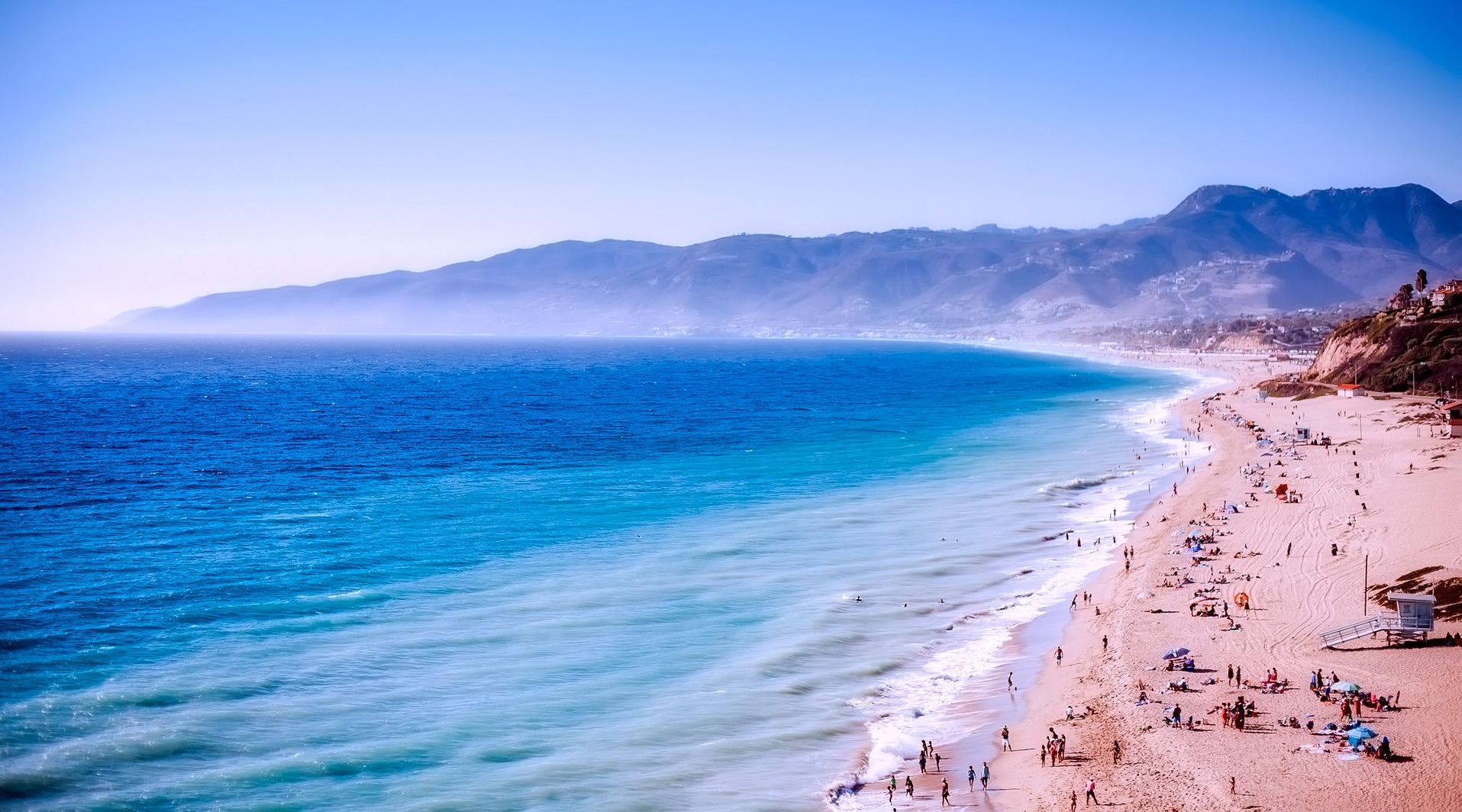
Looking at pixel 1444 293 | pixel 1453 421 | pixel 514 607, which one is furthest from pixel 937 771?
pixel 1444 293

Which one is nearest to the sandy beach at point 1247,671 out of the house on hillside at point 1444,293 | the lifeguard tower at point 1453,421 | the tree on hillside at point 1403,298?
the lifeguard tower at point 1453,421

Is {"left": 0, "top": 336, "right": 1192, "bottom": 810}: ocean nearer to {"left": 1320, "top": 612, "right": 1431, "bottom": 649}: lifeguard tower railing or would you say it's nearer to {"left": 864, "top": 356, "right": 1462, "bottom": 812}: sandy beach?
{"left": 864, "top": 356, "right": 1462, "bottom": 812}: sandy beach

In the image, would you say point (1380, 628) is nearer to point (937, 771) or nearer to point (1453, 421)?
point (937, 771)

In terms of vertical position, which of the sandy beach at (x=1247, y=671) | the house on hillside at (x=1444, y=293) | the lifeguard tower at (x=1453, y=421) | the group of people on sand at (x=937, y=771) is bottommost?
the group of people on sand at (x=937, y=771)

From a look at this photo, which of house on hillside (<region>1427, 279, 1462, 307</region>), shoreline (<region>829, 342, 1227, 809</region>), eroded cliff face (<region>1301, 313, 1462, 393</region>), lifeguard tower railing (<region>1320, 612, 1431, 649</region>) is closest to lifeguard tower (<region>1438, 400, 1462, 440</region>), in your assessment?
eroded cliff face (<region>1301, 313, 1462, 393</region>)

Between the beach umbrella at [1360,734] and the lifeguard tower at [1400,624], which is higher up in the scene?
the lifeguard tower at [1400,624]

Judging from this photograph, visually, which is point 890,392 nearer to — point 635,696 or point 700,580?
point 700,580

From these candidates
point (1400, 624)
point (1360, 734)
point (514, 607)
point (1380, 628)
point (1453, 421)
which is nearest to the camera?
point (1360, 734)

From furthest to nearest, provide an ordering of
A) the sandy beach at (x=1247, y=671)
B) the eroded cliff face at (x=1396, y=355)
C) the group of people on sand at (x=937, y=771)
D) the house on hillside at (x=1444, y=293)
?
the house on hillside at (x=1444, y=293), the eroded cliff face at (x=1396, y=355), the group of people on sand at (x=937, y=771), the sandy beach at (x=1247, y=671)

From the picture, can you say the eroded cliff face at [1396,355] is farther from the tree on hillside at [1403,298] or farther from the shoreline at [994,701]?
the shoreline at [994,701]
